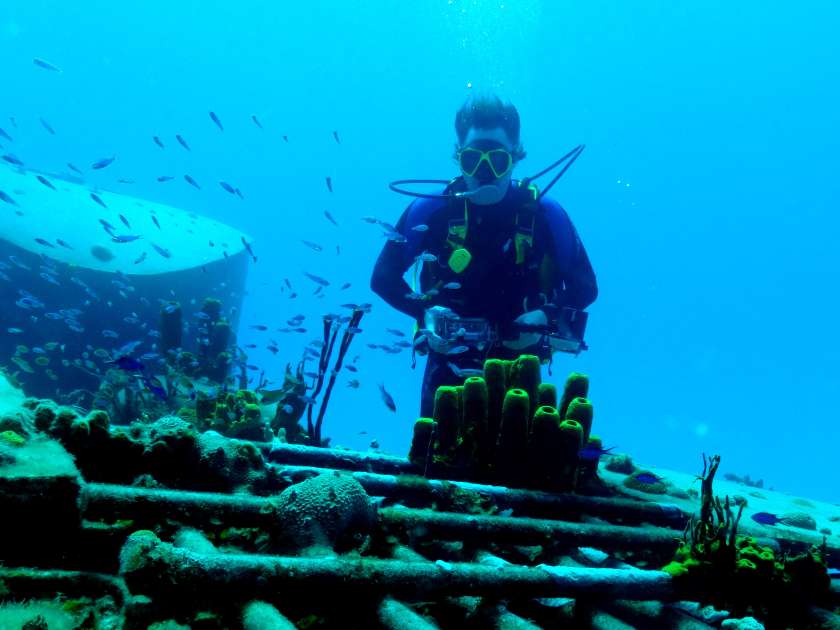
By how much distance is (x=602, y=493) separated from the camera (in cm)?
427

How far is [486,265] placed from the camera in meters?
→ 6.43

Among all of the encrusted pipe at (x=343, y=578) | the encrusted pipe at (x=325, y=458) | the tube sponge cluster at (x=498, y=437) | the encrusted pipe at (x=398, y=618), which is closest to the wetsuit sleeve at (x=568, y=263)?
the tube sponge cluster at (x=498, y=437)

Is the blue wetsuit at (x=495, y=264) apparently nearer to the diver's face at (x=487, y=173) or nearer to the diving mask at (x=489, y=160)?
the diver's face at (x=487, y=173)

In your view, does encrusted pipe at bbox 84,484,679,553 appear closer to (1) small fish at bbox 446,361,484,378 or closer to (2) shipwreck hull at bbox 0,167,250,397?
(1) small fish at bbox 446,361,484,378

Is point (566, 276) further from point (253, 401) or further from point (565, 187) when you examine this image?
point (565, 187)

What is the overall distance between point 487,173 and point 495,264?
1.24 metres

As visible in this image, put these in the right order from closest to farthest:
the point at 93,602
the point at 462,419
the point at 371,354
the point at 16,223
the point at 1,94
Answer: the point at 93,602 < the point at 462,419 < the point at 16,223 < the point at 371,354 < the point at 1,94

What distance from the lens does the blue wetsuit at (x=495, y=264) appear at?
6383mm

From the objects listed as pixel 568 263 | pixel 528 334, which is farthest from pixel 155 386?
pixel 568 263

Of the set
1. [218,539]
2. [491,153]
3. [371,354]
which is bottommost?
[218,539]

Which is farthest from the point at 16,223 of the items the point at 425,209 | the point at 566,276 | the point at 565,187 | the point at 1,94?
the point at 1,94

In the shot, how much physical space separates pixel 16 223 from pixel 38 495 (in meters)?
16.4

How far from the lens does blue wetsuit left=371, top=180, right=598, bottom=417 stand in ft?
20.9

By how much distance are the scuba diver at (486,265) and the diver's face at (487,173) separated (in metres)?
0.01
